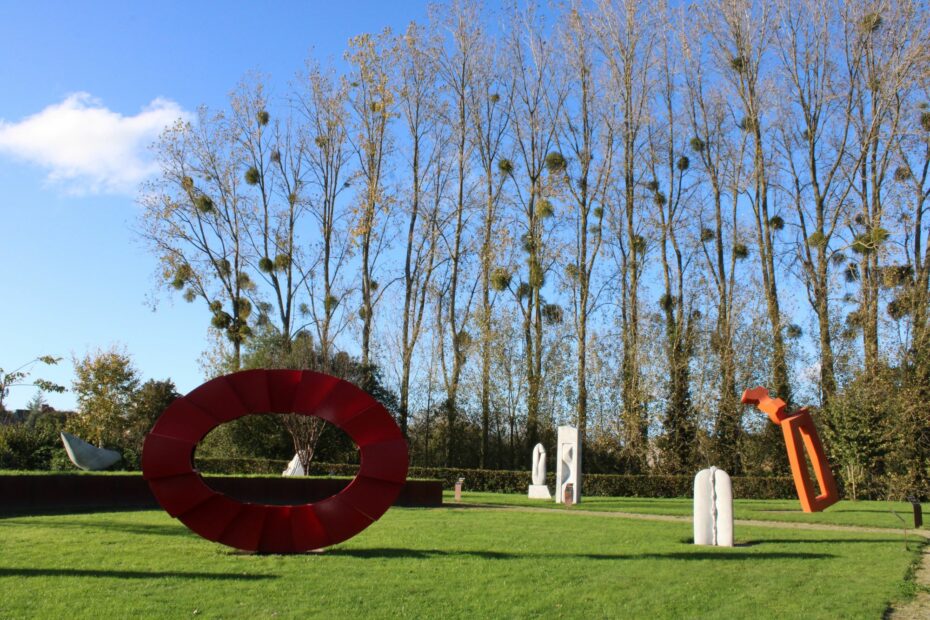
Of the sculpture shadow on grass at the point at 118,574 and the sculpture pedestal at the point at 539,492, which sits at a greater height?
the sculpture pedestal at the point at 539,492

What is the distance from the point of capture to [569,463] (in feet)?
77.8

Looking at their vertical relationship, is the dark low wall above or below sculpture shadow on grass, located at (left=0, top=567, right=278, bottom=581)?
above

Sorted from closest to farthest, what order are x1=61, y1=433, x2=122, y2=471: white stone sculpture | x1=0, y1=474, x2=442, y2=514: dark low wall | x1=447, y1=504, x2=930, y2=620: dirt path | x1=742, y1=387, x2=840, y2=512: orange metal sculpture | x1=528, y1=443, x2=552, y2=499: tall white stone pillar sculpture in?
1. x1=447, y1=504, x2=930, y2=620: dirt path
2. x1=0, y1=474, x2=442, y2=514: dark low wall
3. x1=742, y1=387, x2=840, y2=512: orange metal sculpture
4. x1=61, y1=433, x2=122, y2=471: white stone sculpture
5. x1=528, y1=443, x2=552, y2=499: tall white stone pillar sculpture

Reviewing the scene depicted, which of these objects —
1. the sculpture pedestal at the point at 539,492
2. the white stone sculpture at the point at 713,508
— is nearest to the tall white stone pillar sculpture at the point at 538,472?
the sculpture pedestal at the point at 539,492

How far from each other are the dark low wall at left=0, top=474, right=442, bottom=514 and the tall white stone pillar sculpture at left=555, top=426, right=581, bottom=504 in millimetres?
3810

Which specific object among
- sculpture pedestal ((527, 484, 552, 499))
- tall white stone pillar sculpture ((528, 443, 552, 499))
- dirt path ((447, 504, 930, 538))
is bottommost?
dirt path ((447, 504, 930, 538))

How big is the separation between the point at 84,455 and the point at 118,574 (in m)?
17.6

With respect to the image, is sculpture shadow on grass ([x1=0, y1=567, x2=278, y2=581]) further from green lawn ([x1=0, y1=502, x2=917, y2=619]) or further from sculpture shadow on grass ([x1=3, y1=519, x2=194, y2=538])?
sculpture shadow on grass ([x1=3, y1=519, x2=194, y2=538])

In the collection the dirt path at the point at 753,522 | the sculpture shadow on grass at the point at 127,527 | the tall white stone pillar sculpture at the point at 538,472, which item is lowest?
the sculpture shadow on grass at the point at 127,527

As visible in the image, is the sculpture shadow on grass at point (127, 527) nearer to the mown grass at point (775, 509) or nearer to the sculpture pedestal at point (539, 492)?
the mown grass at point (775, 509)

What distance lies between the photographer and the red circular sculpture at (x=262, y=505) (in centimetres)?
1072

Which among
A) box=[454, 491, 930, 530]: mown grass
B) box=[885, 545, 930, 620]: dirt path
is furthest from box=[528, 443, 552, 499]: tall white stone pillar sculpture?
box=[885, 545, 930, 620]: dirt path

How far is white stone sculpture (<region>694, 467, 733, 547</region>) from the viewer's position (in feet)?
43.2

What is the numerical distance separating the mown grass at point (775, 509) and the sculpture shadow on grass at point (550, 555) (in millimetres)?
7044
